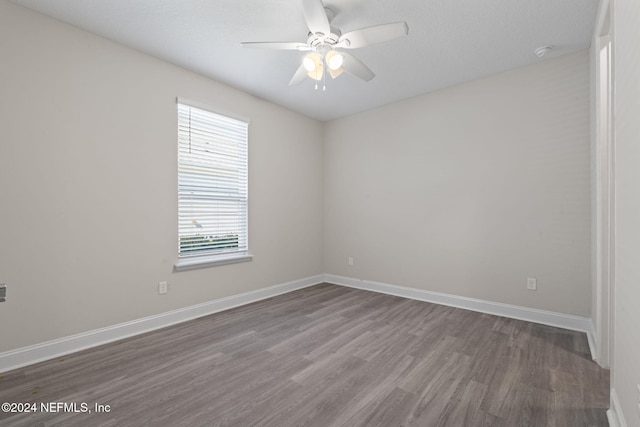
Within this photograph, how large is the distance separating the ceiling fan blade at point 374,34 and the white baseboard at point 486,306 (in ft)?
9.53

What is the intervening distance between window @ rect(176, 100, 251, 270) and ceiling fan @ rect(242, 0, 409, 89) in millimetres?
1481

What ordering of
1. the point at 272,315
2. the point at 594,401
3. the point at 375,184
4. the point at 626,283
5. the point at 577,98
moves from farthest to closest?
the point at 375,184 → the point at 272,315 → the point at 577,98 → the point at 594,401 → the point at 626,283

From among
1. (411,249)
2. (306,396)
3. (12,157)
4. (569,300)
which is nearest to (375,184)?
(411,249)

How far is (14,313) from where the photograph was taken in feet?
7.11

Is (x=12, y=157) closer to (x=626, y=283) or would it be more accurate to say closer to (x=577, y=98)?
(x=626, y=283)

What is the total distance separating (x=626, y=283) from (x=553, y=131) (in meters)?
2.21

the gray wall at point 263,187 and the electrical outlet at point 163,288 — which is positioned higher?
the gray wall at point 263,187

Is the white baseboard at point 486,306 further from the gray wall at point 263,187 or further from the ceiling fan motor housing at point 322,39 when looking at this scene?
the ceiling fan motor housing at point 322,39

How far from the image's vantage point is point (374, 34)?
6.53ft

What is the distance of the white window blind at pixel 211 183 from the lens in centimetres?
320

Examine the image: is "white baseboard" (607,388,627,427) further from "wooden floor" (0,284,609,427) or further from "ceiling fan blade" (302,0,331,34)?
"ceiling fan blade" (302,0,331,34)

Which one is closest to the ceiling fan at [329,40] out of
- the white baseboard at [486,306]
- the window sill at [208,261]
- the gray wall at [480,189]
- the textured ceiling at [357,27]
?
the textured ceiling at [357,27]

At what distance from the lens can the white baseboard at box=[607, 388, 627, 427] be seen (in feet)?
4.61

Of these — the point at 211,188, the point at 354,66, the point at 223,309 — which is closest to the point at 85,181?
the point at 211,188
